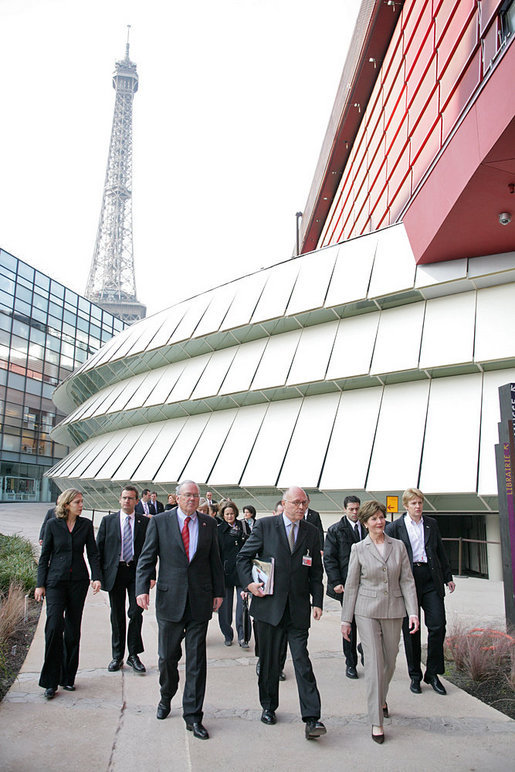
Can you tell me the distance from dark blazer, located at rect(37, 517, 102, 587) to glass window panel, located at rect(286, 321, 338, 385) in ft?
35.3

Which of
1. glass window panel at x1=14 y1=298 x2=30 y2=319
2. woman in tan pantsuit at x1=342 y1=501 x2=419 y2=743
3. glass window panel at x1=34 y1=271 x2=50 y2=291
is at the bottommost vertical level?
woman in tan pantsuit at x1=342 y1=501 x2=419 y2=743

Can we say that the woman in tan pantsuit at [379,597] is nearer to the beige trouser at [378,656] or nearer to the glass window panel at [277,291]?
the beige trouser at [378,656]

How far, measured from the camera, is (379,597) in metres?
5.15

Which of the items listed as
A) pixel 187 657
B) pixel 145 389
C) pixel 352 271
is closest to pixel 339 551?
pixel 187 657

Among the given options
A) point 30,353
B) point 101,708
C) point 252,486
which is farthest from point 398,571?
point 30,353

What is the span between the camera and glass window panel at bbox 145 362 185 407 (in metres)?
21.7

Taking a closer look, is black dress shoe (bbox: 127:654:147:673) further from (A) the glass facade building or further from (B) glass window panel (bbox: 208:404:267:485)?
(A) the glass facade building

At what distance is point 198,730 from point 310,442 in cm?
1145

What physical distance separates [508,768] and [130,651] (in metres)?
4.19

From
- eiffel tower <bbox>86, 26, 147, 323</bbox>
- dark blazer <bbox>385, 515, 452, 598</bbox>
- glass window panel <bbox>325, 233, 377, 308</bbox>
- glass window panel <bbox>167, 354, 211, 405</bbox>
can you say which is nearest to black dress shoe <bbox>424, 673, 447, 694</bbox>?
dark blazer <bbox>385, 515, 452, 598</bbox>

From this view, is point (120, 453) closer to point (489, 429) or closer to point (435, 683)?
point (489, 429)

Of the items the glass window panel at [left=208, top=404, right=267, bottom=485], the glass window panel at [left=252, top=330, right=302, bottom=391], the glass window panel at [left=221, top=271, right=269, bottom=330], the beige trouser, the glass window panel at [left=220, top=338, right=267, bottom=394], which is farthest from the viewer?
the glass window panel at [left=221, top=271, right=269, bottom=330]

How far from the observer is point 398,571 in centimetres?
530

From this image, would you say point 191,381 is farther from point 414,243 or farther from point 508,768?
point 508,768
